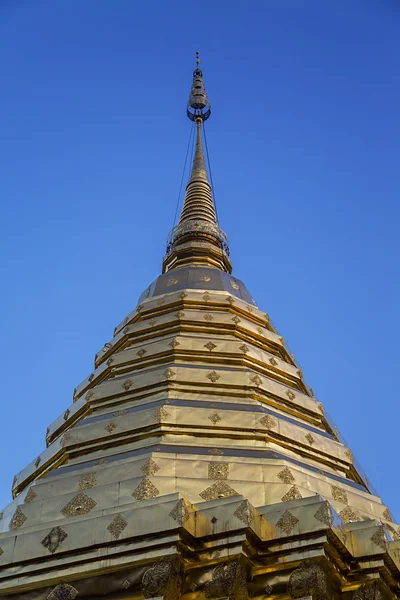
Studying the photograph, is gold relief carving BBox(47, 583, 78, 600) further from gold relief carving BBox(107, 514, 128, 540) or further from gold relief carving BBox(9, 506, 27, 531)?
gold relief carving BBox(9, 506, 27, 531)

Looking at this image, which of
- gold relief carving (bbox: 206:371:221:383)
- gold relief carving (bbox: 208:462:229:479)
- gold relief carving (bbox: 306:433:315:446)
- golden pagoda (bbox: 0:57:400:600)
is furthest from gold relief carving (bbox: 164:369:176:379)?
gold relief carving (bbox: 208:462:229:479)

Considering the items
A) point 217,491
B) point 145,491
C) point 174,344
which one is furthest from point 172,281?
point 145,491

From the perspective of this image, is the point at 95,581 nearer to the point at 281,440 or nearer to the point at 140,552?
the point at 140,552

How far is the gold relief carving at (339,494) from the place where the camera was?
43.2 ft

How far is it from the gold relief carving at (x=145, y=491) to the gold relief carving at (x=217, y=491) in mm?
629

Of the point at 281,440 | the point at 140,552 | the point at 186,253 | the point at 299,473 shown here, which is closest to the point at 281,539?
the point at 140,552

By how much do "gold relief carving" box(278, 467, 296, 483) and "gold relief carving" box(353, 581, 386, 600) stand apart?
2194 millimetres

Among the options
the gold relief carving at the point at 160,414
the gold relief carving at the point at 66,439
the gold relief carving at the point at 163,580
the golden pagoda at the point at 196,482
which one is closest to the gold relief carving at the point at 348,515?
the golden pagoda at the point at 196,482

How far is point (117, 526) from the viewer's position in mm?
10586

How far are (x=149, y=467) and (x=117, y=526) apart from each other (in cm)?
190

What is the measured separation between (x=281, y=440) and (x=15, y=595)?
4.69 m

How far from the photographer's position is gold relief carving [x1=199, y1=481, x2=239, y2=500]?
475 inches

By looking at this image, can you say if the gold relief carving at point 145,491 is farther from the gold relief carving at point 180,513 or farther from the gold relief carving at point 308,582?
the gold relief carving at point 308,582

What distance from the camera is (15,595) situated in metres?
→ 10.8
